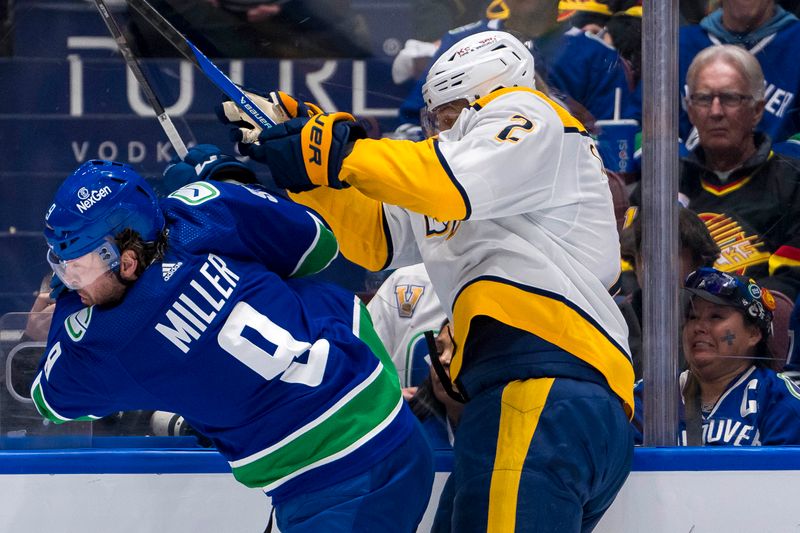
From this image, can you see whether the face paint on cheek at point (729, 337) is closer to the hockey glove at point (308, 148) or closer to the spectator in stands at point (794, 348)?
the spectator in stands at point (794, 348)

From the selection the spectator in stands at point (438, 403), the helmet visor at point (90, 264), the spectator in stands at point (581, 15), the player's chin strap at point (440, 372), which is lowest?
the spectator in stands at point (438, 403)

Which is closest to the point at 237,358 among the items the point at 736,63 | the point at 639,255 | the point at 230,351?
the point at 230,351

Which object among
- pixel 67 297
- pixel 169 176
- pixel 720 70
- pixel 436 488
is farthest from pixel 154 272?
pixel 720 70

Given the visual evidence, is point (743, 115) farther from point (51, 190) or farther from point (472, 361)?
point (51, 190)

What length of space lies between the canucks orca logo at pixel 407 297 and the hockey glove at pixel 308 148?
522mm

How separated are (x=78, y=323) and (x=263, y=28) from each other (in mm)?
877

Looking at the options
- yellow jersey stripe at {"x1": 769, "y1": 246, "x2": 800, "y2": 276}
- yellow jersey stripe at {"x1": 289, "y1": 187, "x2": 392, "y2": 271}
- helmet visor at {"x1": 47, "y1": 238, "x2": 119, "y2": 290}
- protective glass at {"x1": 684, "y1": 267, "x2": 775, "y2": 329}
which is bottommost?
protective glass at {"x1": 684, "y1": 267, "x2": 775, "y2": 329}

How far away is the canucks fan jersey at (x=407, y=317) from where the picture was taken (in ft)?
8.14

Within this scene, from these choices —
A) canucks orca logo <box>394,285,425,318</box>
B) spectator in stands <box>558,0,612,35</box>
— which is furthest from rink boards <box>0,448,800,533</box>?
spectator in stands <box>558,0,612,35</box>

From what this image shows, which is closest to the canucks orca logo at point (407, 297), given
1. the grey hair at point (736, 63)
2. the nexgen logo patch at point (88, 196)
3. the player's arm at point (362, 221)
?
the player's arm at point (362, 221)

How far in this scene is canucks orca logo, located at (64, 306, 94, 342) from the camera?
1844 mm

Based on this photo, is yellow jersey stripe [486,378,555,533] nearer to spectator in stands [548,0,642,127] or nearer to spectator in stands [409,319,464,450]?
spectator in stands [409,319,464,450]

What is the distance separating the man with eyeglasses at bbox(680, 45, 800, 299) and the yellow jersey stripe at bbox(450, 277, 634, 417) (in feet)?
1.83

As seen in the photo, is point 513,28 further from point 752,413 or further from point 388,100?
point 752,413
